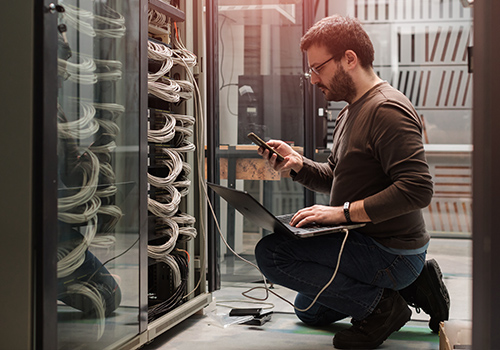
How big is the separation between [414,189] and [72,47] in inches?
46.0

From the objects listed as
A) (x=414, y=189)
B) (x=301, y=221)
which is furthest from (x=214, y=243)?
(x=414, y=189)

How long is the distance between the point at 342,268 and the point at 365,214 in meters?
0.26

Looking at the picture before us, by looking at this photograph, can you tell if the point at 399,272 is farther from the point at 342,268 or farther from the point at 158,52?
the point at 158,52

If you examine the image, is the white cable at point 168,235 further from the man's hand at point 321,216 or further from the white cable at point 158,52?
the white cable at point 158,52

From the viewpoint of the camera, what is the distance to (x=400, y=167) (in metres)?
1.86

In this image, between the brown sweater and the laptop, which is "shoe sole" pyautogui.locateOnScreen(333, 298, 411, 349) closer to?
the brown sweater

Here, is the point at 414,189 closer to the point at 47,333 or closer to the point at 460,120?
the point at 47,333

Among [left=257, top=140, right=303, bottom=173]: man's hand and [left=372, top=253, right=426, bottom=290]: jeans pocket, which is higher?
[left=257, top=140, right=303, bottom=173]: man's hand

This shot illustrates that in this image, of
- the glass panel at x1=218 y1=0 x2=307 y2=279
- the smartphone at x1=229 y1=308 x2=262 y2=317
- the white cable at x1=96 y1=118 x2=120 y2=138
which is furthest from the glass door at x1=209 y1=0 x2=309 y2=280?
the white cable at x1=96 y1=118 x2=120 y2=138

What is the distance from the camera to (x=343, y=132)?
2.15 metres

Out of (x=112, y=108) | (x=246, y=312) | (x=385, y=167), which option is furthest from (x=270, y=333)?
(x=112, y=108)

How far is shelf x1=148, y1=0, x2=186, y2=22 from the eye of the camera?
213 centimetres

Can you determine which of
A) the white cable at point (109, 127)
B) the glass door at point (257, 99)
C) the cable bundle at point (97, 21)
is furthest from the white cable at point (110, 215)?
the glass door at point (257, 99)

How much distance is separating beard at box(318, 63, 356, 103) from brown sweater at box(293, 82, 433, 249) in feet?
0.16
